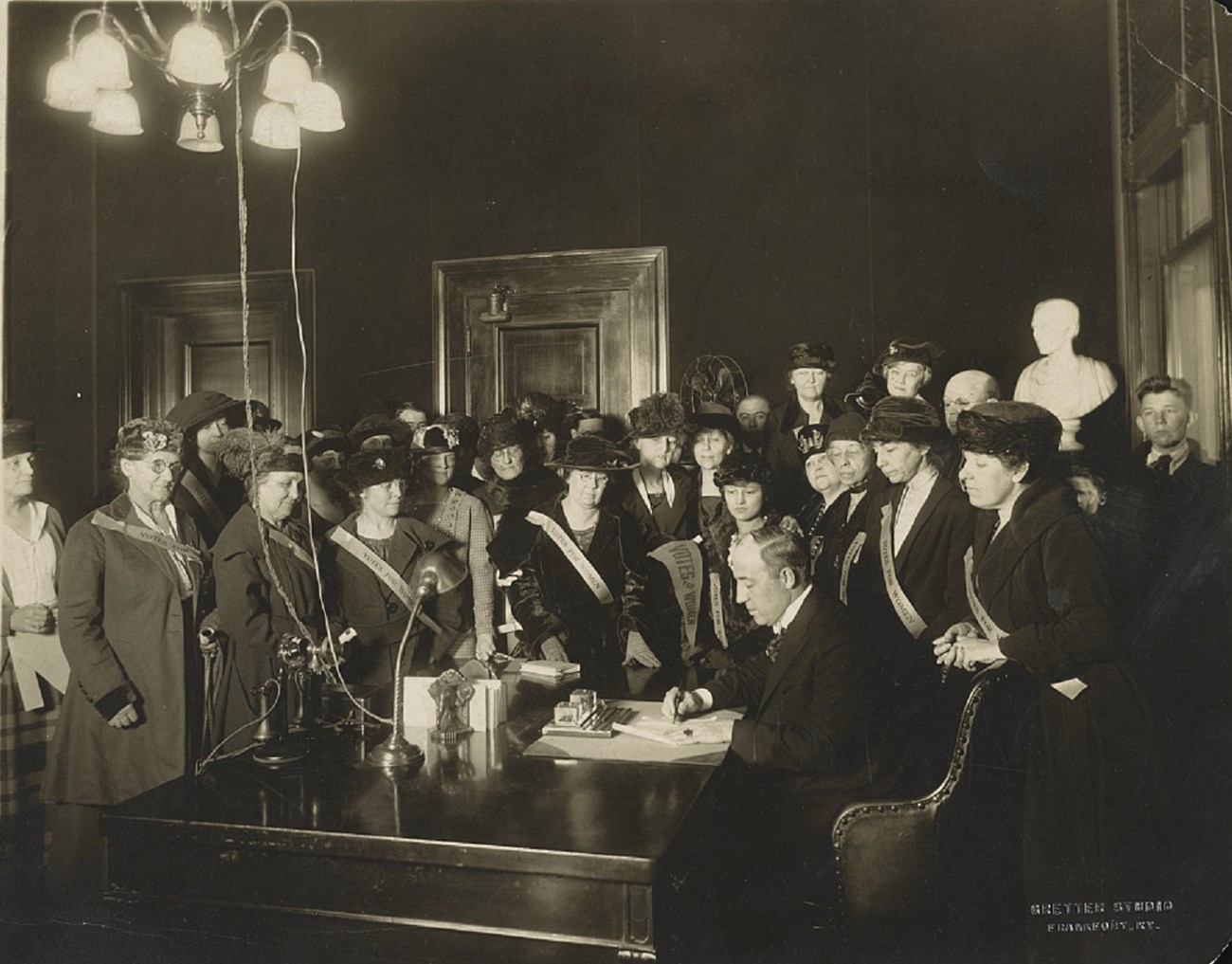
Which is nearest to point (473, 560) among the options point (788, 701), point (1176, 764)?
point (788, 701)

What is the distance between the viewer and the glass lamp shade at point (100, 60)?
7.47 ft

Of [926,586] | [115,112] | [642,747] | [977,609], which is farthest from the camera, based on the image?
[926,586]

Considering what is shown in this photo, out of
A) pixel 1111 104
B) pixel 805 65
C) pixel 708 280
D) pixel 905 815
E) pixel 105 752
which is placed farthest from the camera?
pixel 708 280

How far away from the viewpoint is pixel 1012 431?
2961mm

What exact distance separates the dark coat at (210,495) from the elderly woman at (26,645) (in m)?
0.38

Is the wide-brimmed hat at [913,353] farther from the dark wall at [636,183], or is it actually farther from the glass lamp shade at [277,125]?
the glass lamp shade at [277,125]

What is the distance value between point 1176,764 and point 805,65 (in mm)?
2491

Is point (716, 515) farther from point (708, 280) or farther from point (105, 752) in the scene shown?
point (105, 752)

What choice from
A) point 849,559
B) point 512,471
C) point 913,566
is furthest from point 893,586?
point 512,471

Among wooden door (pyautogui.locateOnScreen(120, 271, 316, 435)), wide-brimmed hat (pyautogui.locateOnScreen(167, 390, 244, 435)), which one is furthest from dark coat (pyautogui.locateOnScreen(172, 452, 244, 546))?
wooden door (pyautogui.locateOnScreen(120, 271, 316, 435))

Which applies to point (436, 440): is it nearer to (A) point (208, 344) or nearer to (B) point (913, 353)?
(A) point (208, 344)

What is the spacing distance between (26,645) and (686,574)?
7.08 feet

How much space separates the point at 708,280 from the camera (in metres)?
3.61

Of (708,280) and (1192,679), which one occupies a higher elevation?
(708,280)
